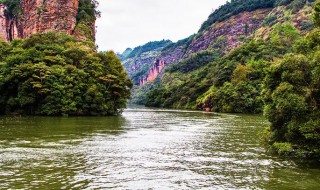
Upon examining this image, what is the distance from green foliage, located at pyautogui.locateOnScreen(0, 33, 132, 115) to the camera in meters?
61.5

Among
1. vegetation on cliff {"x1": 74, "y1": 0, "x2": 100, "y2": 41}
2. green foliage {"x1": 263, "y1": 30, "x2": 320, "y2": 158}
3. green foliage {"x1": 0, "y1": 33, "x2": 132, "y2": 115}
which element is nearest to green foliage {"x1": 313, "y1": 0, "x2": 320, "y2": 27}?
green foliage {"x1": 263, "y1": 30, "x2": 320, "y2": 158}

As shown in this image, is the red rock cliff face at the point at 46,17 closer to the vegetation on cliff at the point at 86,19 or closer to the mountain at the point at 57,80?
the vegetation on cliff at the point at 86,19

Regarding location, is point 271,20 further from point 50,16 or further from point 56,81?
point 56,81

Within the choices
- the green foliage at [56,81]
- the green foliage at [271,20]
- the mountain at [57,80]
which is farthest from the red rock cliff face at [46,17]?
the green foliage at [271,20]

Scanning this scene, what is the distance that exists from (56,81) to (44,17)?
55.3m

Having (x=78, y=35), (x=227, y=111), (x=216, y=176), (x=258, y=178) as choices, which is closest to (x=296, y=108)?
(x=258, y=178)

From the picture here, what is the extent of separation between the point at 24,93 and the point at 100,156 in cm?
4505

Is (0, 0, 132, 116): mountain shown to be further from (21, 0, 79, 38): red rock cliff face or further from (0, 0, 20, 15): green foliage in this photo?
(0, 0, 20, 15): green foliage

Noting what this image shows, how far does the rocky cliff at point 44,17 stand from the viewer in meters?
109

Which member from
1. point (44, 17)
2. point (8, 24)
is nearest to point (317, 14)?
point (44, 17)

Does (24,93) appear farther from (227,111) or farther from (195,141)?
(227,111)

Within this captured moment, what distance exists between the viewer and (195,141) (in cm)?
3044

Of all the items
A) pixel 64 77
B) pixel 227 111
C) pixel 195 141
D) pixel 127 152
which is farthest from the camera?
pixel 227 111

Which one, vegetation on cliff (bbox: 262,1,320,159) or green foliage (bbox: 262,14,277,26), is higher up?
green foliage (bbox: 262,14,277,26)
